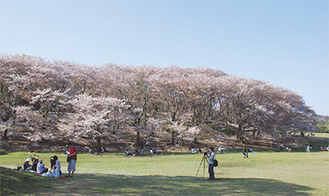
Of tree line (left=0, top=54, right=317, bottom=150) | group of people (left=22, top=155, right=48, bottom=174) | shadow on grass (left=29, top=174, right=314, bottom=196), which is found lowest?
shadow on grass (left=29, top=174, right=314, bottom=196)

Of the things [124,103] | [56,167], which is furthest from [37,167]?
[124,103]

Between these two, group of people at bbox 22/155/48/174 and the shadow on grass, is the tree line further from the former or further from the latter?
the shadow on grass

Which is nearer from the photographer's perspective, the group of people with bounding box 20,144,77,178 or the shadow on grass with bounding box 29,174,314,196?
the shadow on grass with bounding box 29,174,314,196

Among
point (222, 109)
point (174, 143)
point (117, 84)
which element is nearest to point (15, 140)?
point (117, 84)

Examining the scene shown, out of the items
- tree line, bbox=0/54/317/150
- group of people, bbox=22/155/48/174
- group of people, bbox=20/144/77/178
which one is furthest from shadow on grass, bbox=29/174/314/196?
tree line, bbox=0/54/317/150

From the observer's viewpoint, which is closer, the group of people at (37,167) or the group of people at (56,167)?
the group of people at (56,167)

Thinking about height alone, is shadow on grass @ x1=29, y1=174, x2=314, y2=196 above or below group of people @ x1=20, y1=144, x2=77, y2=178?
below

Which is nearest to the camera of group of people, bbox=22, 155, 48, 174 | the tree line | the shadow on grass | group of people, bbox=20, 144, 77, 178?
the shadow on grass

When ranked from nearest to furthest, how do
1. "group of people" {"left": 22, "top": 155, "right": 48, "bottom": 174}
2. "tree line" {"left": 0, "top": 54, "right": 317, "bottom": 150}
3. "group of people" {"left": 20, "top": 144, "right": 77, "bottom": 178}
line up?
"group of people" {"left": 20, "top": 144, "right": 77, "bottom": 178} → "group of people" {"left": 22, "top": 155, "right": 48, "bottom": 174} → "tree line" {"left": 0, "top": 54, "right": 317, "bottom": 150}

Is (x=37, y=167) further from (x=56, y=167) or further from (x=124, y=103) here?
(x=124, y=103)

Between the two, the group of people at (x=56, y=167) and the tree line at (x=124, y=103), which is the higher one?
the tree line at (x=124, y=103)

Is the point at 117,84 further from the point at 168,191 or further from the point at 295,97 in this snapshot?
the point at 295,97

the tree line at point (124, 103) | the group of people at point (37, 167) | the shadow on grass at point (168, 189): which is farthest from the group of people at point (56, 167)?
the tree line at point (124, 103)

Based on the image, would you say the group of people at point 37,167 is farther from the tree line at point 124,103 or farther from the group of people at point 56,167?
the tree line at point 124,103
